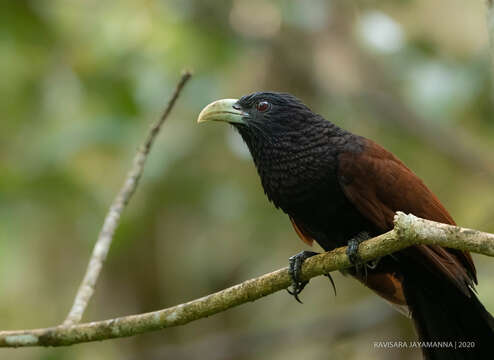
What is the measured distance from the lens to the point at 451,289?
3.11m

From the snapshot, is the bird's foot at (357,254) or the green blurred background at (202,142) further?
the green blurred background at (202,142)

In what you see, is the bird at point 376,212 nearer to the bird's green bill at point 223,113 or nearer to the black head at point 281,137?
the black head at point 281,137

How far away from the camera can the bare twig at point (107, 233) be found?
2967 mm

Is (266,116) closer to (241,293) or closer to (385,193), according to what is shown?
(385,193)

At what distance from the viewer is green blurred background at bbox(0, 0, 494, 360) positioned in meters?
4.88

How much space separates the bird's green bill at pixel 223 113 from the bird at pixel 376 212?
218 millimetres

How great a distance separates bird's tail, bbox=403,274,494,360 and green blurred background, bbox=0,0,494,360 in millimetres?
1217

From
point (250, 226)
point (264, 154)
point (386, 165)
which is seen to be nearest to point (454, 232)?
point (386, 165)

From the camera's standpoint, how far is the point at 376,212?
3027mm

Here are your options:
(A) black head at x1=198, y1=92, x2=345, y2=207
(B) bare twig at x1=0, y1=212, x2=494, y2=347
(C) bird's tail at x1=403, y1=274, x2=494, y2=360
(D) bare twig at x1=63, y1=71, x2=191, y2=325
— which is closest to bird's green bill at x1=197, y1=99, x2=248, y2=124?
(A) black head at x1=198, y1=92, x2=345, y2=207

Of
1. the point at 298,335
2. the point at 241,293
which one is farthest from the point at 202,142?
the point at 241,293

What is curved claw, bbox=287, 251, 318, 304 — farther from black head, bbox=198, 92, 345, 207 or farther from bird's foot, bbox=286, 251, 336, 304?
black head, bbox=198, 92, 345, 207

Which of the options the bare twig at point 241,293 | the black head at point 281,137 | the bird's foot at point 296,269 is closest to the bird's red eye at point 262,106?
the black head at point 281,137

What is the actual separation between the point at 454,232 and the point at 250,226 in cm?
344
